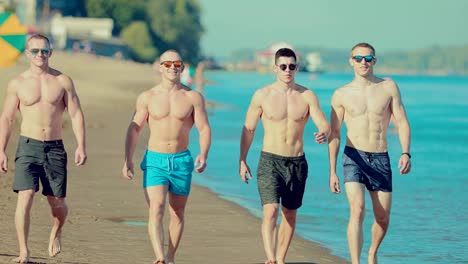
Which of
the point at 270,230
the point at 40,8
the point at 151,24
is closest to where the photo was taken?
the point at 270,230

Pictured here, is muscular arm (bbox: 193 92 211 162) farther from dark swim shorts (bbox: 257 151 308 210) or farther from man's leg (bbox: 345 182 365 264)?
man's leg (bbox: 345 182 365 264)

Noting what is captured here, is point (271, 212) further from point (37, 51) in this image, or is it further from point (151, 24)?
point (151, 24)

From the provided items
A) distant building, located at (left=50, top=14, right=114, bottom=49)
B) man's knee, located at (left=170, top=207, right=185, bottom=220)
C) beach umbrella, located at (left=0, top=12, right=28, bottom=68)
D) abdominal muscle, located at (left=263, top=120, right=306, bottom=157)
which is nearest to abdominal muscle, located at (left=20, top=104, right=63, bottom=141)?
man's knee, located at (left=170, top=207, right=185, bottom=220)

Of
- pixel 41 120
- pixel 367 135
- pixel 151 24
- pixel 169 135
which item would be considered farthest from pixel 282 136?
pixel 151 24

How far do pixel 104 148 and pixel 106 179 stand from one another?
541 centimetres

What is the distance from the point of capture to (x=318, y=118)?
9.48m

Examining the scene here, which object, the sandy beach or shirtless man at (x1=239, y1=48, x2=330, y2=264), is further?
the sandy beach

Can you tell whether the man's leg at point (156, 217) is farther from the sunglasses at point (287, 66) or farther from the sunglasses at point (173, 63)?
the sunglasses at point (287, 66)

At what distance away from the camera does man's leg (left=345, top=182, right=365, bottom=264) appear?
9.47 metres

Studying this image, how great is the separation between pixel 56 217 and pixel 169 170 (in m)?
1.09

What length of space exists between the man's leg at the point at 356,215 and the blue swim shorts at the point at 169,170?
1307 millimetres

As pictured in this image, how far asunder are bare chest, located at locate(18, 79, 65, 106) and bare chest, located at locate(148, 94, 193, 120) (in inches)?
30.3

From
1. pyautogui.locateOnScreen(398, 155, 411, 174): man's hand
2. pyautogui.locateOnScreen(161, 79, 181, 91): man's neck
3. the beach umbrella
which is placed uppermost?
the beach umbrella

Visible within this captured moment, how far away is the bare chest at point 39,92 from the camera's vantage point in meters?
9.41
